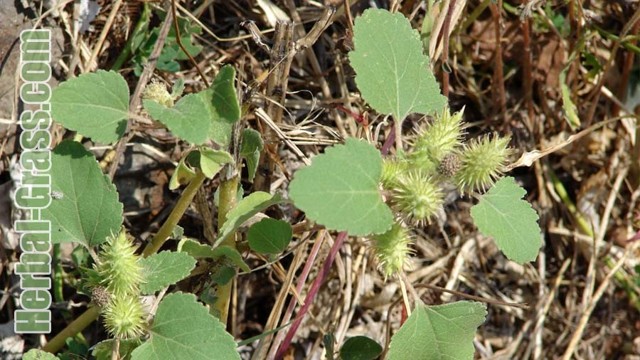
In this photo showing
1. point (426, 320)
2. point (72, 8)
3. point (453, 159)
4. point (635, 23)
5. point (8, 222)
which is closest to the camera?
point (453, 159)

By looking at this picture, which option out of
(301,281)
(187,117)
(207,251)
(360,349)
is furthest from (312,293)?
(187,117)

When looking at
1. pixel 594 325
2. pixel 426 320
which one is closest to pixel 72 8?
pixel 426 320

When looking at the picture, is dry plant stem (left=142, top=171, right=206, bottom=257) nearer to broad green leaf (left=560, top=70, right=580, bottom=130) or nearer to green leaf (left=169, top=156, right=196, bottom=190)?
green leaf (left=169, top=156, right=196, bottom=190)

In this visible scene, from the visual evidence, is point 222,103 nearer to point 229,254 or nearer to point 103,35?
point 229,254

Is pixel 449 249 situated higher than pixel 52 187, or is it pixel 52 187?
pixel 52 187

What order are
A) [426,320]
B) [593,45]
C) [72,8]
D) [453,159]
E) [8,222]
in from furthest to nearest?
[593,45]
[72,8]
[8,222]
[426,320]
[453,159]

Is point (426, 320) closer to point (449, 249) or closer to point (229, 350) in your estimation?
point (229, 350)

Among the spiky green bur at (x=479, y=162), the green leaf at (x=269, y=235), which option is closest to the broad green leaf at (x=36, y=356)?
the green leaf at (x=269, y=235)

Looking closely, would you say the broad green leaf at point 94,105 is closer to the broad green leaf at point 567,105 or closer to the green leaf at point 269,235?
the green leaf at point 269,235
